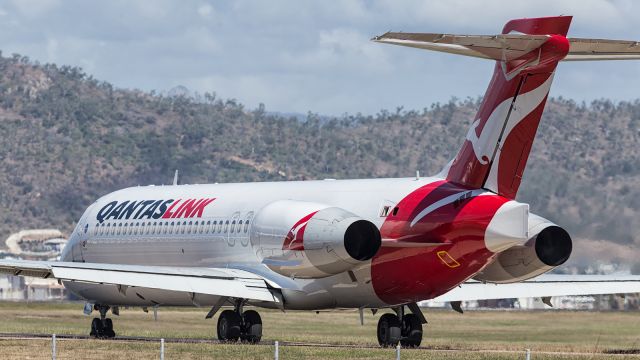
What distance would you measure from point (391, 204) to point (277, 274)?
3.85m

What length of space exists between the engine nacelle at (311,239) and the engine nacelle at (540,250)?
9.99 feet

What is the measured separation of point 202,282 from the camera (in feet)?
113

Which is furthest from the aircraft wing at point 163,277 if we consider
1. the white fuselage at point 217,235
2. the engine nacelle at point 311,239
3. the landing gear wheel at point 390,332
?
the landing gear wheel at point 390,332

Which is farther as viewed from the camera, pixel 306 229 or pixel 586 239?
pixel 586 239

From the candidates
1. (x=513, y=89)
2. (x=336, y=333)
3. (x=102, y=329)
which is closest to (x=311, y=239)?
(x=513, y=89)

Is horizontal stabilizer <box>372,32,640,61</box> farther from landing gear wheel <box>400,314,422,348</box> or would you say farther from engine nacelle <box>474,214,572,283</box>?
landing gear wheel <box>400,314,422,348</box>

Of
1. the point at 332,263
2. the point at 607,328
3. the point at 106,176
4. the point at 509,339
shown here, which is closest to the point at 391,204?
the point at 332,263

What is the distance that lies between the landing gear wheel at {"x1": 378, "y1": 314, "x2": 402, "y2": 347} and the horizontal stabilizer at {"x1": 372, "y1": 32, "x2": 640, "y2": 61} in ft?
27.0

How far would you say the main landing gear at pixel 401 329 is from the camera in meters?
35.2

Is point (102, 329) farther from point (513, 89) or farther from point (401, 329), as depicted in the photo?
point (513, 89)

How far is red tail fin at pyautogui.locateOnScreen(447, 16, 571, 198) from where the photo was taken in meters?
30.2

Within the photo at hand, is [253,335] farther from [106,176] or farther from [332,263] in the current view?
[106,176]

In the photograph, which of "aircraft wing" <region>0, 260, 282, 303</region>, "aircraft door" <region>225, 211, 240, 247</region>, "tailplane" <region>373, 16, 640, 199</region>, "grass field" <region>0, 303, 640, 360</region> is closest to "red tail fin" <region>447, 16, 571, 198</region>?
"tailplane" <region>373, 16, 640, 199</region>

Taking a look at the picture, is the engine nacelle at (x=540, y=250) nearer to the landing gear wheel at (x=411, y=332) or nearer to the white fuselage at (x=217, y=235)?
the white fuselage at (x=217, y=235)
